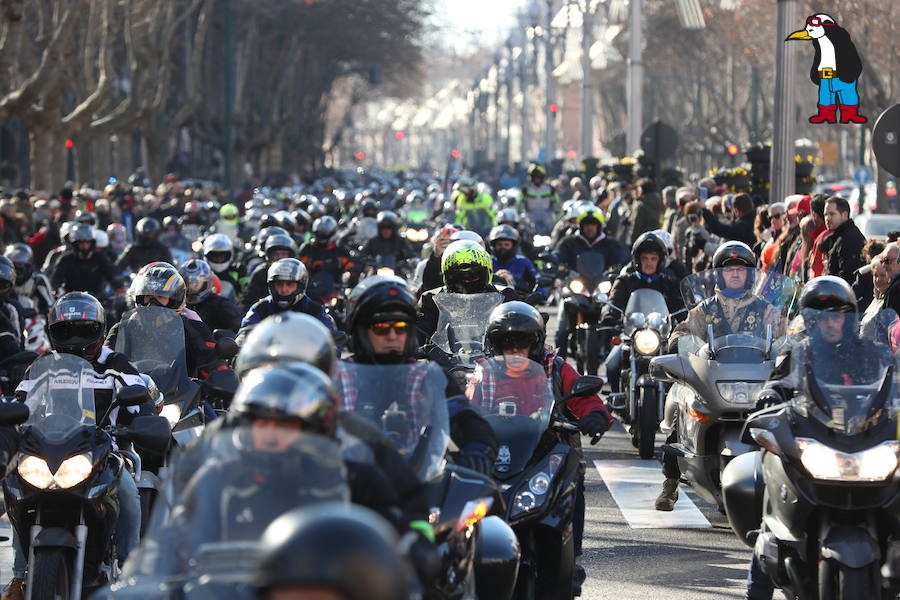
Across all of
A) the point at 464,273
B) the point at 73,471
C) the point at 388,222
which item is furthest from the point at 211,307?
→ the point at 388,222

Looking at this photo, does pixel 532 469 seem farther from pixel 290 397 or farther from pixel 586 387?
pixel 290 397

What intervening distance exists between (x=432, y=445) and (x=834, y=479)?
1707 mm

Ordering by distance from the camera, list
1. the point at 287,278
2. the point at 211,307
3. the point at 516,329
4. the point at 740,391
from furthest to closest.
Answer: the point at 211,307 < the point at 287,278 < the point at 740,391 < the point at 516,329

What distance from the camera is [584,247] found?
59.2 ft

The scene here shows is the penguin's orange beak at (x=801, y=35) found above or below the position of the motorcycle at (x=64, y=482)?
above

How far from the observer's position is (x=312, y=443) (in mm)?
4352

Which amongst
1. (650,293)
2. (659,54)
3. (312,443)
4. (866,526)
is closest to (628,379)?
(650,293)

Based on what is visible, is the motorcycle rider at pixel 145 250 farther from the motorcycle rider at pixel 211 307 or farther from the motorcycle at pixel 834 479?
the motorcycle at pixel 834 479

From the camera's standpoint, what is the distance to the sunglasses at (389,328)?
20.2 ft

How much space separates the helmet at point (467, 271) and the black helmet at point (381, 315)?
4003 millimetres

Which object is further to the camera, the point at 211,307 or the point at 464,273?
the point at 211,307

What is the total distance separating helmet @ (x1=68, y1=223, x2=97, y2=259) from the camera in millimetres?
17516

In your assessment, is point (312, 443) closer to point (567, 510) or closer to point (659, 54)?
point (567, 510)

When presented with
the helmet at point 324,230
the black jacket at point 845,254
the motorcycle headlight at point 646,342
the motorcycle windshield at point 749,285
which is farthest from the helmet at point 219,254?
the motorcycle windshield at point 749,285
